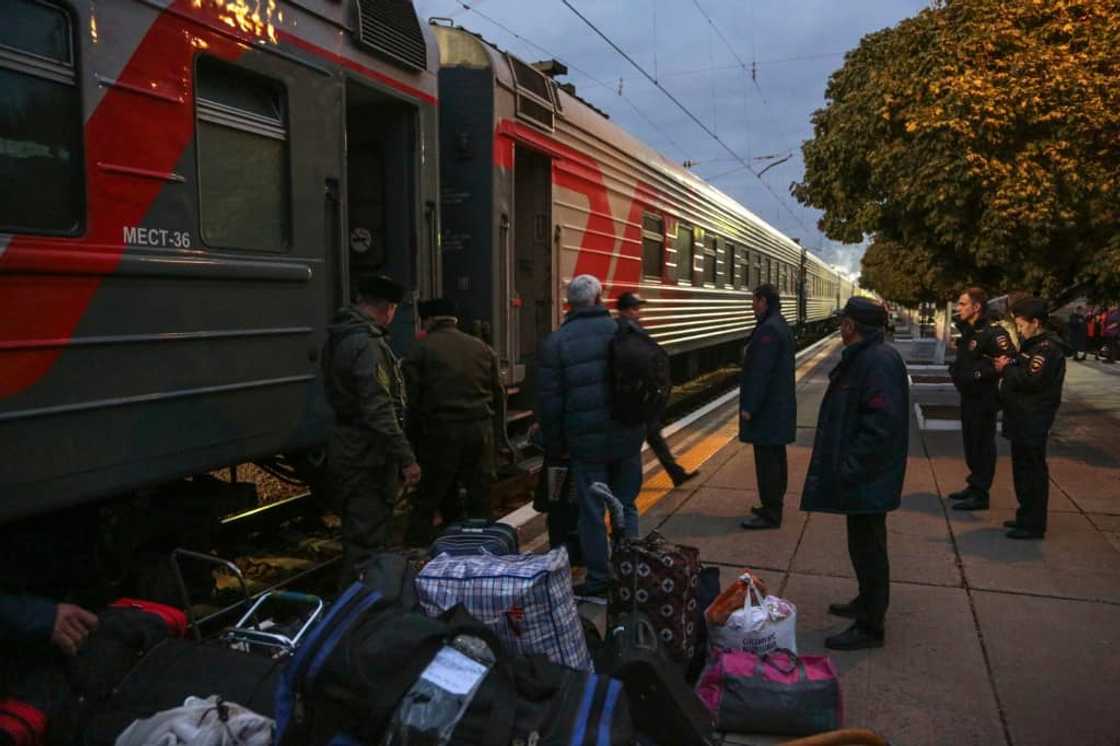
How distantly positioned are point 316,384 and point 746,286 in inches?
549

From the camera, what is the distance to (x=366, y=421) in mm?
3984

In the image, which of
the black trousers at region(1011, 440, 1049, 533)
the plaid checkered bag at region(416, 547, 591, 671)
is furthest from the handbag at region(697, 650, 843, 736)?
the black trousers at region(1011, 440, 1049, 533)

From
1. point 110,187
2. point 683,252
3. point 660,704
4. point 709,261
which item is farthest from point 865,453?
point 709,261

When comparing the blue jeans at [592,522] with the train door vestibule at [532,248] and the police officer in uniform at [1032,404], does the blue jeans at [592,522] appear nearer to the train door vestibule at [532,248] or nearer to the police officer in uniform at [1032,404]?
the police officer in uniform at [1032,404]

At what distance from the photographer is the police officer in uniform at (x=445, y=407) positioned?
495 cm

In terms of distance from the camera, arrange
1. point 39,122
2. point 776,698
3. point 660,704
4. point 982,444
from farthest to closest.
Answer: point 982,444, point 39,122, point 776,698, point 660,704

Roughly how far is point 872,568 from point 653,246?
286 inches

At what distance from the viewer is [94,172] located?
3.30 meters

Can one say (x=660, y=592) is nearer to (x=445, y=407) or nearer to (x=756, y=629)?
(x=756, y=629)

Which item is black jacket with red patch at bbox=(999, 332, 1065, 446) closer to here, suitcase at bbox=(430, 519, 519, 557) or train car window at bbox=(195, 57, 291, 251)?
suitcase at bbox=(430, 519, 519, 557)

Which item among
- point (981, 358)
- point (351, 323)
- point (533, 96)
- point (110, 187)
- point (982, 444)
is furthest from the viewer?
point (533, 96)

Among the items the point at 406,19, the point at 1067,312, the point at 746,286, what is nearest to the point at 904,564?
the point at 406,19

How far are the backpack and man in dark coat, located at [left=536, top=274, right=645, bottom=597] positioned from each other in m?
0.04

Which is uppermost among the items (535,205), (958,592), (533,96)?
(533,96)
